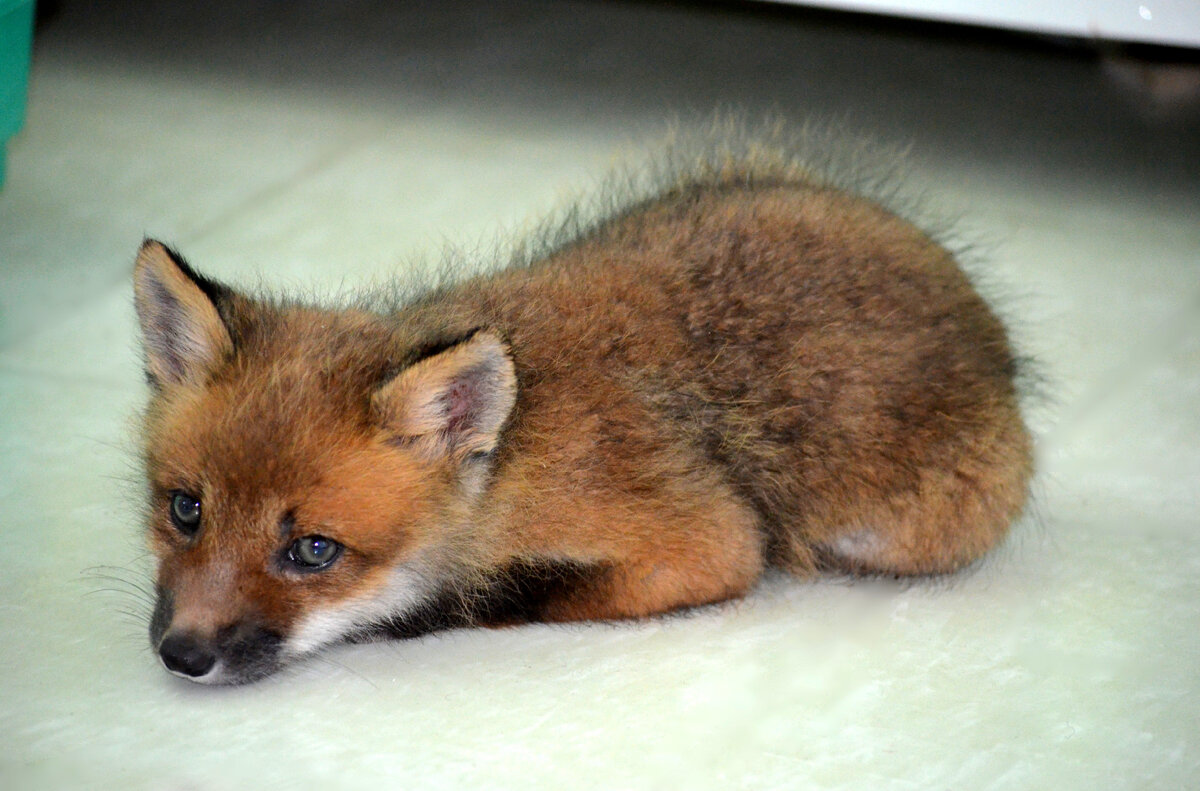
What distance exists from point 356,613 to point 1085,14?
154 inches

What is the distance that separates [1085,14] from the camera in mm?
5609

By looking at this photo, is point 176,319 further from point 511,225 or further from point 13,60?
point 511,225

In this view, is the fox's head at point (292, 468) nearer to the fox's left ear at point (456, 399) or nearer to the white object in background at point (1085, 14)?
the fox's left ear at point (456, 399)

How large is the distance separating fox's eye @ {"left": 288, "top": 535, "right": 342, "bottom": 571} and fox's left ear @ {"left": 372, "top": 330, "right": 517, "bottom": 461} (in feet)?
0.90

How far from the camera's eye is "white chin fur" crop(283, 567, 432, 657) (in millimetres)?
3148

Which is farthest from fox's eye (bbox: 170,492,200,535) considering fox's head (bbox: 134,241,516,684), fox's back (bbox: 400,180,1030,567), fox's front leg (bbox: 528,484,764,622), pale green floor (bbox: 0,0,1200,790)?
fox's front leg (bbox: 528,484,764,622)

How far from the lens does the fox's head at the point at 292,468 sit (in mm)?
3039

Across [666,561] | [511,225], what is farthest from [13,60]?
[666,561]

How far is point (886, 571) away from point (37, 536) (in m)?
2.26

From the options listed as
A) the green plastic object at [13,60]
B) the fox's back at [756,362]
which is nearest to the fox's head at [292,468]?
the fox's back at [756,362]

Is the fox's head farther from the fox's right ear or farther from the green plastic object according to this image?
the green plastic object

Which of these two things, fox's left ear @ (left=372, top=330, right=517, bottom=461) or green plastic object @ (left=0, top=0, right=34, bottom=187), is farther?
green plastic object @ (left=0, top=0, right=34, bottom=187)

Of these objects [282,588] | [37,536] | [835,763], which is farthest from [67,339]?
[835,763]

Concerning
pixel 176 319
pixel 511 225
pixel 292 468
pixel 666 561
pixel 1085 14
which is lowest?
pixel 511 225
